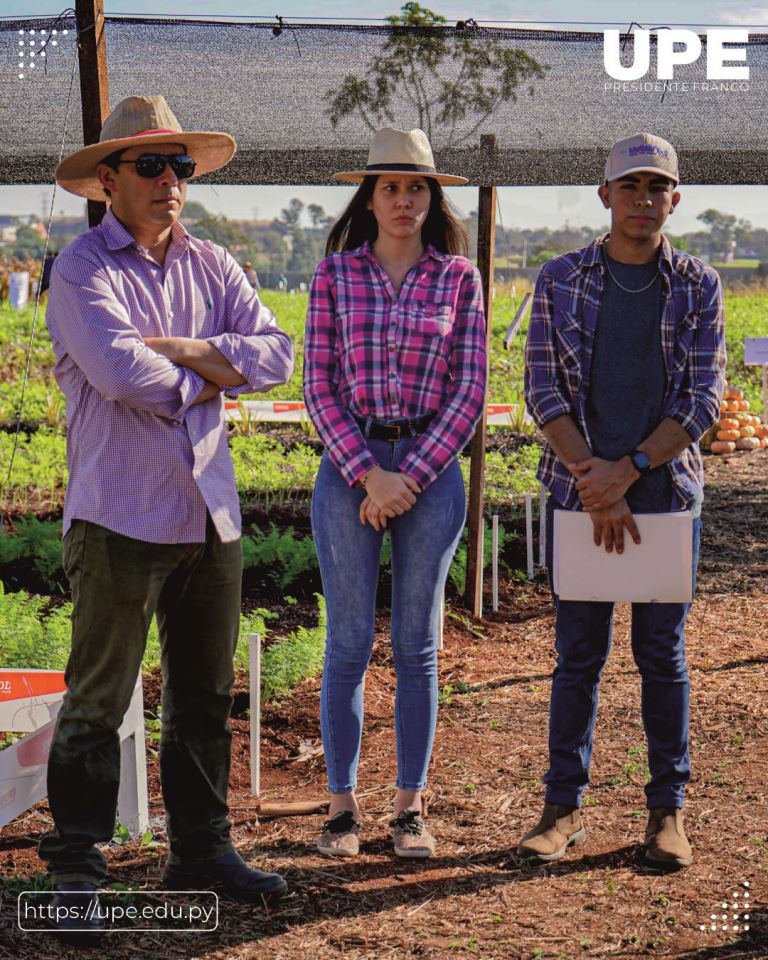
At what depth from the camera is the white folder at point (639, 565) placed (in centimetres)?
343

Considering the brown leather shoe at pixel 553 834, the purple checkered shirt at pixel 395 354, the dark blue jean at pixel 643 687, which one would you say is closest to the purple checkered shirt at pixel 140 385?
the purple checkered shirt at pixel 395 354

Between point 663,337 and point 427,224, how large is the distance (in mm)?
768

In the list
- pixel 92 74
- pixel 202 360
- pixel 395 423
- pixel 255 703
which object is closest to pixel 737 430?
pixel 92 74

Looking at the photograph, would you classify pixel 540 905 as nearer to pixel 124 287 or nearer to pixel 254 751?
pixel 254 751

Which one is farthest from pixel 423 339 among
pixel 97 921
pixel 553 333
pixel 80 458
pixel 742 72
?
pixel 742 72

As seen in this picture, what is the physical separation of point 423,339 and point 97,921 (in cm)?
177

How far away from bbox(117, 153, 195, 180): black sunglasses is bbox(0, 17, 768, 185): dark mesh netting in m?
2.39

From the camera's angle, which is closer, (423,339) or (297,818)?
(423,339)

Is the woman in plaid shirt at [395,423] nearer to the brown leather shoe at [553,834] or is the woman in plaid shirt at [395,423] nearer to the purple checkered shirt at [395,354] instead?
the purple checkered shirt at [395,354]

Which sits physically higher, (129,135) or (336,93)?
(336,93)

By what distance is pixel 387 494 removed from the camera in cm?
332

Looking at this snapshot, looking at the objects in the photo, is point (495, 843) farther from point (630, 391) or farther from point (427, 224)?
point (427, 224)

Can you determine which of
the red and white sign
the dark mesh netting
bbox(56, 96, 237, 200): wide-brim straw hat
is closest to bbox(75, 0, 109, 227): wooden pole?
the dark mesh netting

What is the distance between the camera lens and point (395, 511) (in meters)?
3.35
